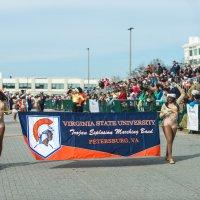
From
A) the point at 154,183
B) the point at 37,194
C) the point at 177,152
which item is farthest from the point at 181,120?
the point at 37,194

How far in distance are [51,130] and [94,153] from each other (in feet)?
3.59

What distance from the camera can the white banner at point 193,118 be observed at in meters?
21.2

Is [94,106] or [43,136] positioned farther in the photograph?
[94,106]

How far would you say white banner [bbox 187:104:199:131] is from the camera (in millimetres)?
21188

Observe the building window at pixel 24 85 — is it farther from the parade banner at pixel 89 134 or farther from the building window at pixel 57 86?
the parade banner at pixel 89 134

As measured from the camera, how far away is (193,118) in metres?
21.5

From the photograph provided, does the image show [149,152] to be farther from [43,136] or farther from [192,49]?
[192,49]

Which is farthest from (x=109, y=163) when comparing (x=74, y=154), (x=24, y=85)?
(x=24, y=85)

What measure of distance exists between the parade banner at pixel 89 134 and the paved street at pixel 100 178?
31cm

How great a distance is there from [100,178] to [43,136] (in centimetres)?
202

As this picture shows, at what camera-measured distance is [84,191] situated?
9570mm

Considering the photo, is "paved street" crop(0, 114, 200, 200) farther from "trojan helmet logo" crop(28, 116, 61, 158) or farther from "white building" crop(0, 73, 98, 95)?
"white building" crop(0, 73, 98, 95)

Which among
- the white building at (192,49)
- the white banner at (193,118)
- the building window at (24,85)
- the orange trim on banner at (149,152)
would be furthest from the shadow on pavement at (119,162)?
the building window at (24,85)

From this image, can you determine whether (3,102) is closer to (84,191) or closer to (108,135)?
(108,135)
